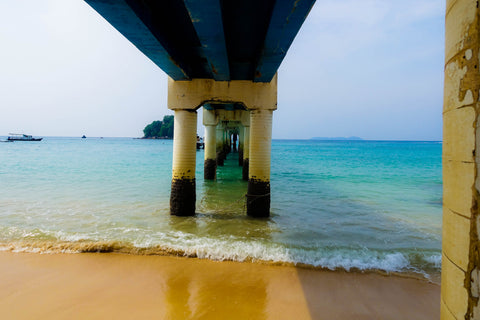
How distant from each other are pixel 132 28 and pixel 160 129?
140153 millimetres

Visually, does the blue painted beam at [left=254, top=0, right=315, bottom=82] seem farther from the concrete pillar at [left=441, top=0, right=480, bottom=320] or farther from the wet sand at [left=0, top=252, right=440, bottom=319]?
the wet sand at [left=0, top=252, right=440, bottom=319]

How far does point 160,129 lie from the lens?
138 metres

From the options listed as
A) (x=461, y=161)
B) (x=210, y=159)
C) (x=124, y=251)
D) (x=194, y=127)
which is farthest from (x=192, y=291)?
(x=210, y=159)

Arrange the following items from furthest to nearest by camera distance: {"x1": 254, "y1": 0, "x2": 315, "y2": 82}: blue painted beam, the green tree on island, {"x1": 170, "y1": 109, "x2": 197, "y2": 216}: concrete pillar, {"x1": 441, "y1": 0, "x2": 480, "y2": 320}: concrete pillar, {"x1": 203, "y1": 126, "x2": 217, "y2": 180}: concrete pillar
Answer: the green tree on island < {"x1": 203, "y1": 126, "x2": 217, "y2": 180}: concrete pillar < {"x1": 170, "y1": 109, "x2": 197, "y2": 216}: concrete pillar < {"x1": 254, "y1": 0, "x2": 315, "y2": 82}: blue painted beam < {"x1": 441, "y1": 0, "x2": 480, "y2": 320}: concrete pillar

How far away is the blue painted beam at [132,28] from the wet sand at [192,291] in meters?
4.62

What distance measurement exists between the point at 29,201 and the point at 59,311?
9.51 meters

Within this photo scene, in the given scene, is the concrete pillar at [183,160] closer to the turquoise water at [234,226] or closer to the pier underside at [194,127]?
the pier underside at [194,127]

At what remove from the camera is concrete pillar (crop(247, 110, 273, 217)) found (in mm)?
8508

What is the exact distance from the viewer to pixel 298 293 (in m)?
4.36

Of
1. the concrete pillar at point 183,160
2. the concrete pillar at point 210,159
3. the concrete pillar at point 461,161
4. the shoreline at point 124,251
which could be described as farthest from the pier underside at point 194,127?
Answer: the concrete pillar at point 210,159

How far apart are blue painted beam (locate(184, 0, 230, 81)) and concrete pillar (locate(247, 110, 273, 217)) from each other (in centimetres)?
217

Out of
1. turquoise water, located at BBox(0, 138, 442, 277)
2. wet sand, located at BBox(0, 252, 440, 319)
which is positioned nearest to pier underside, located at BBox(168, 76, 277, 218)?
turquoise water, located at BBox(0, 138, 442, 277)

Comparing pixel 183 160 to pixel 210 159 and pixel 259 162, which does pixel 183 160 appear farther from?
pixel 210 159

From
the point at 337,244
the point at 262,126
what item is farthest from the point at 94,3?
the point at 337,244
